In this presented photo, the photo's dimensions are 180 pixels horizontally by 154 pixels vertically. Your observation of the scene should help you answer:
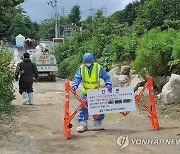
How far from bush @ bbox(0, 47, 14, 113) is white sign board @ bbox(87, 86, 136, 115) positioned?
3.39m

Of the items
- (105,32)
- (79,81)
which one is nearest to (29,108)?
(79,81)

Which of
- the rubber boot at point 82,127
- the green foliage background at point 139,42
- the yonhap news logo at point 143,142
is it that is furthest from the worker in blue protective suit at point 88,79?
the green foliage background at point 139,42

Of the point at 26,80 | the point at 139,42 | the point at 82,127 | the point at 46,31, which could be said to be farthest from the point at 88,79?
the point at 46,31

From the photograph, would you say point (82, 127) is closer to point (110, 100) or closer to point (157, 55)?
Answer: point (110, 100)

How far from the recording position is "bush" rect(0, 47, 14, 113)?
11312 mm

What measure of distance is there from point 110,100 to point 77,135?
1.08 m

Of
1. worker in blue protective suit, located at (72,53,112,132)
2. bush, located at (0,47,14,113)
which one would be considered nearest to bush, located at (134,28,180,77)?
worker in blue protective suit, located at (72,53,112,132)

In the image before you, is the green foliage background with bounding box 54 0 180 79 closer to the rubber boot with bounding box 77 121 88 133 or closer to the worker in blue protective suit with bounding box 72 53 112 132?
the worker in blue protective suit with bounding box 72 53 112 132

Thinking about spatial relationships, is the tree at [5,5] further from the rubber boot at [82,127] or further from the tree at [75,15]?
the tree at [75,15]

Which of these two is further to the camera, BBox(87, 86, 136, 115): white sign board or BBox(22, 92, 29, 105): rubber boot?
BBox(22, 92, 29, 105): rubber boot

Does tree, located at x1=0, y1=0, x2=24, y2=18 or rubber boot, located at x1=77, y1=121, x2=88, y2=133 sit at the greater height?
tree, located at x1=0, y1=0, x2=24, y2=18

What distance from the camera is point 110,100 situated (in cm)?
884

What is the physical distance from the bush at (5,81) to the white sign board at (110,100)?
133 inches

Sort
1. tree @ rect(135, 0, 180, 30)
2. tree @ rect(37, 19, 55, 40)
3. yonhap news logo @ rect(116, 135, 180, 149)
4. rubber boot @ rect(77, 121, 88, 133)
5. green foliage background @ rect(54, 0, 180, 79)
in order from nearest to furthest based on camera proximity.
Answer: yonhap news logo @ rect(116, 135, 180, 149), rubber boot @ rect(77, 121, 88, 133), green foliage background @ rect(54, 0, 180, 79), tree @ rect(135, 0, 180, 30), tree @ rect(37, 19, 55, 40)
